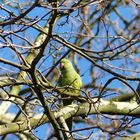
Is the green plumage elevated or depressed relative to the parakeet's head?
depressed

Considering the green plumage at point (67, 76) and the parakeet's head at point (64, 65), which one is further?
the parakeet's head at point (64, 65)

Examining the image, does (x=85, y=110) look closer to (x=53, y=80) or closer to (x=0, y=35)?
(x=0, y=35)

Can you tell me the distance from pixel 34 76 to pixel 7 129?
0.73 metres

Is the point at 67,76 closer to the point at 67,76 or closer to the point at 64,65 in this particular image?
the point at 67,76

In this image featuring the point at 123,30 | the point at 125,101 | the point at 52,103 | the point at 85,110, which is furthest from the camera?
the point at 123,30

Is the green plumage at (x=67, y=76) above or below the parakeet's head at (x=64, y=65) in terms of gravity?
below

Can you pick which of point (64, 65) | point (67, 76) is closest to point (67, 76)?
point (67, 76)

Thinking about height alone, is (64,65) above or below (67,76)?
above

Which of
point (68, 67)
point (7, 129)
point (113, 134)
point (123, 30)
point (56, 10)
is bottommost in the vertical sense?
point (113, 134)

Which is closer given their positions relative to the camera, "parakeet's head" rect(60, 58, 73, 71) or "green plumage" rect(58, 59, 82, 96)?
"green plumage" rect(58, 59, 82, 96)

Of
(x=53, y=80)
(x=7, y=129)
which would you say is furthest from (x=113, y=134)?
(x=53, y=80)

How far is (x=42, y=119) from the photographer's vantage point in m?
4.27

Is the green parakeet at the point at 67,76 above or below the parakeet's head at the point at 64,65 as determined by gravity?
below

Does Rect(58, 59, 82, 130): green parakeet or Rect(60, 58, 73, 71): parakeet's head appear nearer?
Rect(58, 59, 82, 130): green parakeet
